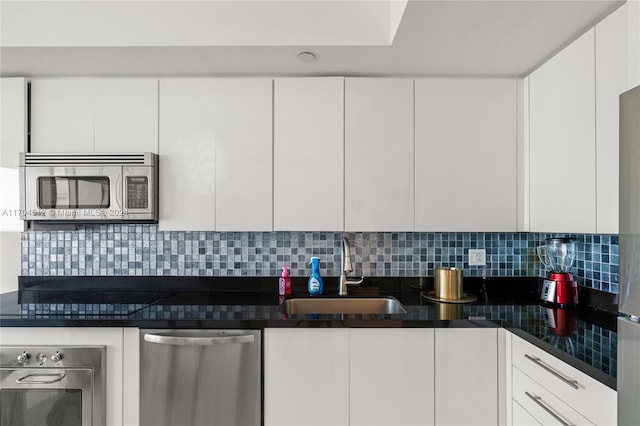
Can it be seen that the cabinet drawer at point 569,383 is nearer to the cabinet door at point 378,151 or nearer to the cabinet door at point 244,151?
the cabinet door at point 378,151

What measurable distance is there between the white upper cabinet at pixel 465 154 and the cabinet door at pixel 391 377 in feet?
2.11

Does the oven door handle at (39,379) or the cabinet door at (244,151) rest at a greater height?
the cabinet door at (244,151)

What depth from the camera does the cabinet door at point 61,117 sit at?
204 centimetres

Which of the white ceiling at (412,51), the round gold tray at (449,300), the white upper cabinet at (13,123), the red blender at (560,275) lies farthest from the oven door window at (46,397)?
the red blender at (560,275)

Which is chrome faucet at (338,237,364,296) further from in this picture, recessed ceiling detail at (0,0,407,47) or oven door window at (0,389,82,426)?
oven door window at (0,389,82,426)

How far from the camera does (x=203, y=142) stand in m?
2.04

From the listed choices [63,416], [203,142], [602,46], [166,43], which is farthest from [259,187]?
[602,46]

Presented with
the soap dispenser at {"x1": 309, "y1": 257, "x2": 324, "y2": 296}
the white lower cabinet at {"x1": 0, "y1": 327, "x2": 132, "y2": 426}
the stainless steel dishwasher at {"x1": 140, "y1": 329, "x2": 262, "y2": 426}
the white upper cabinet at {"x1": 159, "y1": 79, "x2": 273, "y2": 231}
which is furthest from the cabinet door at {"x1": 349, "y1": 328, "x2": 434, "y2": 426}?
the white lower cabinet at {"x1": 0, "y1": 327, "x2": 132, "y2": 426}

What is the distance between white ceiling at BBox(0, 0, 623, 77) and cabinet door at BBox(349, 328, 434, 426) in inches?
50.3

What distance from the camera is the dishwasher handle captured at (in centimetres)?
166

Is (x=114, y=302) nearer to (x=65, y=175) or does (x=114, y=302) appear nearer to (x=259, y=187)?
(x=65, y=175)

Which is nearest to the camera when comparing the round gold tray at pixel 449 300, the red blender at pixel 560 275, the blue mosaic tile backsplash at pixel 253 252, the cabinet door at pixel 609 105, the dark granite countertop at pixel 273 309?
the cabinet door at pixel 609 105

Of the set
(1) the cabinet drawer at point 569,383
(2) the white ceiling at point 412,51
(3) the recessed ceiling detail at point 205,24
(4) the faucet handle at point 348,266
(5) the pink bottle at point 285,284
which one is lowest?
(1) the cabinet drawer at point 569,383

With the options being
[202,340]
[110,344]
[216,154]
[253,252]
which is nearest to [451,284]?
[253,252]
